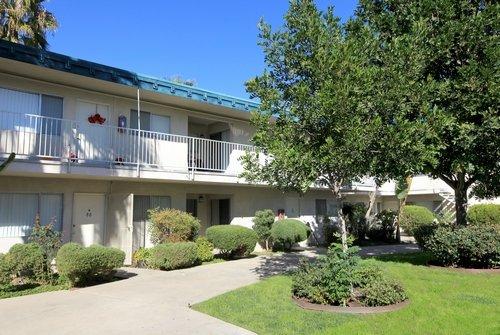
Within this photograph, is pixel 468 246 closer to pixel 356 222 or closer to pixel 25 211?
pixel 356 222

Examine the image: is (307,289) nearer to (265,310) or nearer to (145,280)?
(265,310)

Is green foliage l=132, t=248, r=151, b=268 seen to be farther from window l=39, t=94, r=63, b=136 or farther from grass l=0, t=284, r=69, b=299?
window l=39, t=94, r=63, b=136

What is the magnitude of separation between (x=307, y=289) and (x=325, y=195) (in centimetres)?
1481

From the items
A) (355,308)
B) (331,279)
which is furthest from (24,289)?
(355,308)

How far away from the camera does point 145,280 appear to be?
1159 cm

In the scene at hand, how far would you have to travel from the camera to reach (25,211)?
13141 millimetres

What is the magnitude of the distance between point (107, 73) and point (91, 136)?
6.77 feet

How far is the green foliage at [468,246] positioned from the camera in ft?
36.6

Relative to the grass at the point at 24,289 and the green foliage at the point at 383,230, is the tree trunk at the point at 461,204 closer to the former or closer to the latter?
the green foliage at the point at 383,230

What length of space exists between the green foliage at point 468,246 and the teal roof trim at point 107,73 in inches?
272

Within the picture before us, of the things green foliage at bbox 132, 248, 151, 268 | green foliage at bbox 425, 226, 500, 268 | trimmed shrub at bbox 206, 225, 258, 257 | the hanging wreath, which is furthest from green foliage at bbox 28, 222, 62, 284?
green foliage at bbox 425, 226, 500, 268

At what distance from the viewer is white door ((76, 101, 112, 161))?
44.7ft

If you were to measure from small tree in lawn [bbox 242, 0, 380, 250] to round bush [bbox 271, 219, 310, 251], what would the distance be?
7.81 m

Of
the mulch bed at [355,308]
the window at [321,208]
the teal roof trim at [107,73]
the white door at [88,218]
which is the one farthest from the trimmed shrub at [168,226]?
the window at [321,208]
